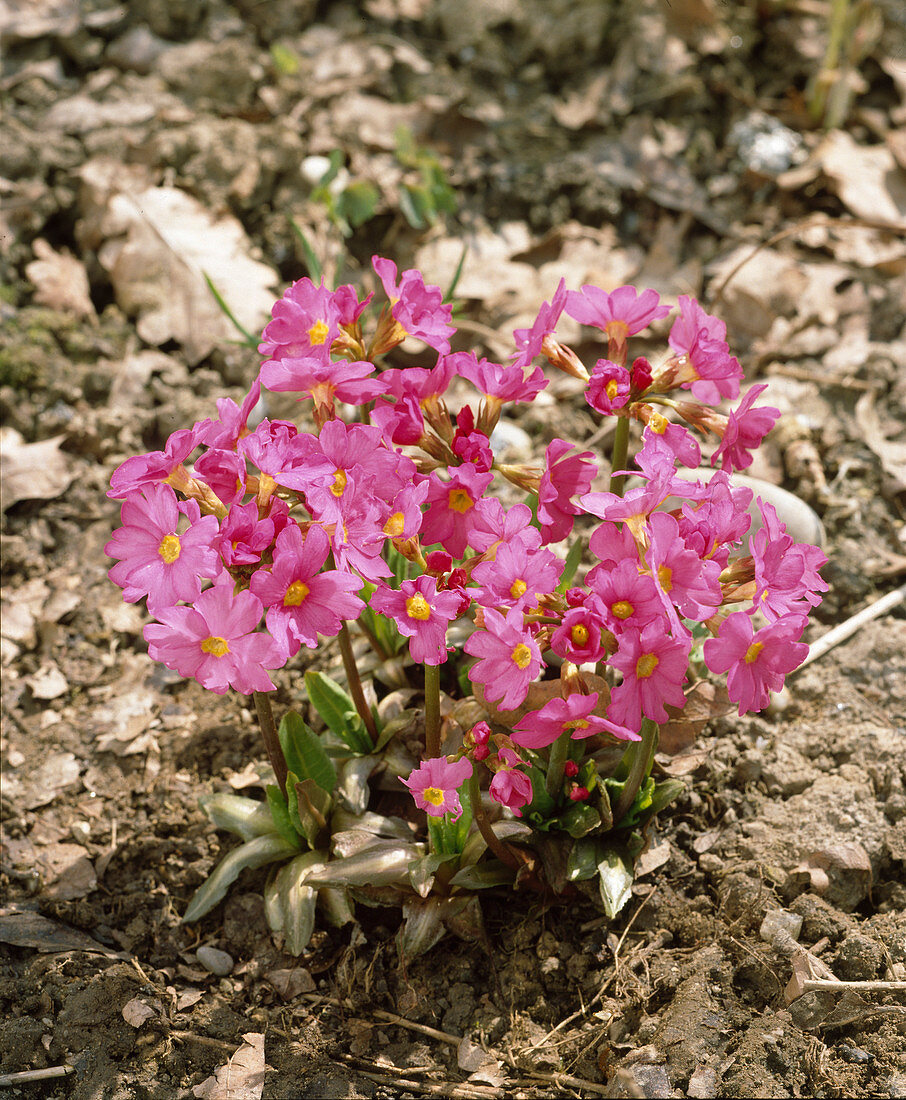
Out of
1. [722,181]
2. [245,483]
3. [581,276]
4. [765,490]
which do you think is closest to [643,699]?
[245,483]

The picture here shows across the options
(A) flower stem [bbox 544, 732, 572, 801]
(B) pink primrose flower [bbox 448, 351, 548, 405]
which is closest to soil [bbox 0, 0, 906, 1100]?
(A) flower stem [bbox 544, 732, 572, 801]

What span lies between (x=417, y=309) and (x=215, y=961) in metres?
1.84

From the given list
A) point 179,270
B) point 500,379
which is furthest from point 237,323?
point 500,379

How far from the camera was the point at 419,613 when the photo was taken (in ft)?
6.72

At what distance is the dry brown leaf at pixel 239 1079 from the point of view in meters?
2.35

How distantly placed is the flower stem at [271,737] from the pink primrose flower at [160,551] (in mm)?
443

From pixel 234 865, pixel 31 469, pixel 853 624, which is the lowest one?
pixel 234 865

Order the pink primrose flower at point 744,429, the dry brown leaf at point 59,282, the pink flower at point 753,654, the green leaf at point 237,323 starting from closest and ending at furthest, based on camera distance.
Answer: the pink flower at point 753,654, the pink primrose flower at point 744,429, the green leaf at point 237,323, the dry brown leaf at point 59,282

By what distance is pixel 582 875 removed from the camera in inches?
98.9

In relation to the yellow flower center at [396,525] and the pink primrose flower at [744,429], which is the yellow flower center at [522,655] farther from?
the pink primrose flower at [744,429]

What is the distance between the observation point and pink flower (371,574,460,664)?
2.04 metres

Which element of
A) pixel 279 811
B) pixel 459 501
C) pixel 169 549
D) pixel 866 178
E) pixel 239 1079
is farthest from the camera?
pixel 866 178

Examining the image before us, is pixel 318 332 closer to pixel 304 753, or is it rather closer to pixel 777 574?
pixel 304 753

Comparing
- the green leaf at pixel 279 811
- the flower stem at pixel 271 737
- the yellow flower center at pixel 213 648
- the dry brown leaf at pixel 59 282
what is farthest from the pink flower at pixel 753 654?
the dry brown leaf at pixel 59 282
